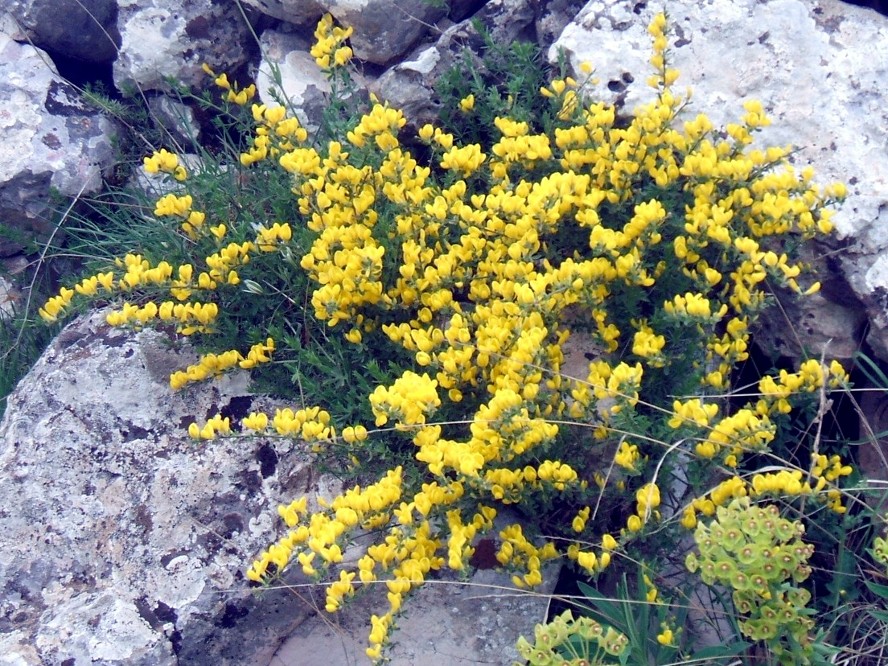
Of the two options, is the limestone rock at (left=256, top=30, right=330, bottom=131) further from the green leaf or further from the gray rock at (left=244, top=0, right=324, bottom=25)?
the green leaf

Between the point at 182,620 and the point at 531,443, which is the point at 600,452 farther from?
the point at 182,620

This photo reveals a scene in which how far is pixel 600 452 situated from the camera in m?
2.83

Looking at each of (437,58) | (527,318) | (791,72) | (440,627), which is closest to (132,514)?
(440,627)

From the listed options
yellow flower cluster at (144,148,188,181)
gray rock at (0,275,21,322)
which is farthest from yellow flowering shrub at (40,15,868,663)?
gray rock at (0,275,21,322)

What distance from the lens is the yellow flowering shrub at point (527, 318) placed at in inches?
97.3

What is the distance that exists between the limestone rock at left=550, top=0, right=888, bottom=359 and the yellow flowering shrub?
13 cm

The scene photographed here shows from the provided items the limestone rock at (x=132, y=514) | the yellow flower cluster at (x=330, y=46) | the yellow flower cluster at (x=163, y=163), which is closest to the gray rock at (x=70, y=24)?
the yellow flower cluster at (x=330, y=46)

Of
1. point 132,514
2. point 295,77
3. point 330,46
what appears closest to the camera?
point 132,514

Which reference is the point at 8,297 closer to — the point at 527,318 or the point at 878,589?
the point at 527,318

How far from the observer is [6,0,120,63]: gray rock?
4.14 m

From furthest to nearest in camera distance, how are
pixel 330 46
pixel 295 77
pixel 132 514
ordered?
pixel 295 77
pixel 330 46
pixel 132 514

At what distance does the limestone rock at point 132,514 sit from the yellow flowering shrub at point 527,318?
6.1 inches

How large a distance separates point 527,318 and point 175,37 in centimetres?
237

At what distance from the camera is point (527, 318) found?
264cm
